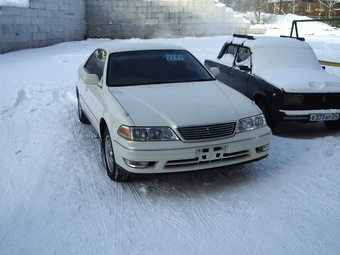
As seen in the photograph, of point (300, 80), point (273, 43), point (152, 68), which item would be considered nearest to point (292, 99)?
point (300, 80)

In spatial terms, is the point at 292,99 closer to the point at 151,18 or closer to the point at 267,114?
the point at 267,114

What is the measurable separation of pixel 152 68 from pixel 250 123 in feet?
5.15

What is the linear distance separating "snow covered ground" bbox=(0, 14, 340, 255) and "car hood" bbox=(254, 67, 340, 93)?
0.72 metres

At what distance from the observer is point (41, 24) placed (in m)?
14.1

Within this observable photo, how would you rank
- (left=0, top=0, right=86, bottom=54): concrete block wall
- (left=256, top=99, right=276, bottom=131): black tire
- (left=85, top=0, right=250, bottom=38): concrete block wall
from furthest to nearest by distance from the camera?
(left=85, top=0, right=250, bottom=38): concrete block wall < (left=0, top=0, right=86, bottom=54): concrete block wall < (left=256, top=99, right=276, bottom=131): black tire

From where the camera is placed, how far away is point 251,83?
5973 millimetres

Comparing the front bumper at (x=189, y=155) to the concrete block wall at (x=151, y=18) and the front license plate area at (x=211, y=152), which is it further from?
the concrete block wall at (x=151, y=18)

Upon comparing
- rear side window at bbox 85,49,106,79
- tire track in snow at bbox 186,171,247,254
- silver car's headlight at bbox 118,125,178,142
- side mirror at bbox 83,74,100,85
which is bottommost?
tire track in snow at bbox 186,171,247,254

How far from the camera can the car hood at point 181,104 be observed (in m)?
3.55

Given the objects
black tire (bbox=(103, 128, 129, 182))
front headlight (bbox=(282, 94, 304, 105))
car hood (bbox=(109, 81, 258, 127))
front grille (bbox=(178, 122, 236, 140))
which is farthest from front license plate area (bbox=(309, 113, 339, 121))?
black tire (bbox=(103, 128, 129, 182))

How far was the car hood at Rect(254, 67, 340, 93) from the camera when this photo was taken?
17.3 ft

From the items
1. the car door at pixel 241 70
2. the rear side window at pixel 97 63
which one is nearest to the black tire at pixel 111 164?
the rear side window at pixel 97 63

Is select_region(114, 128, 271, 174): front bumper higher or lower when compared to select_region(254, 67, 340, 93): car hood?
lower

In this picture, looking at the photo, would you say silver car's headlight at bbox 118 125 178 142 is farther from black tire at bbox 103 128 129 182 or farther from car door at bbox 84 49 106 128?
car door at bbox 84 49 106 128
